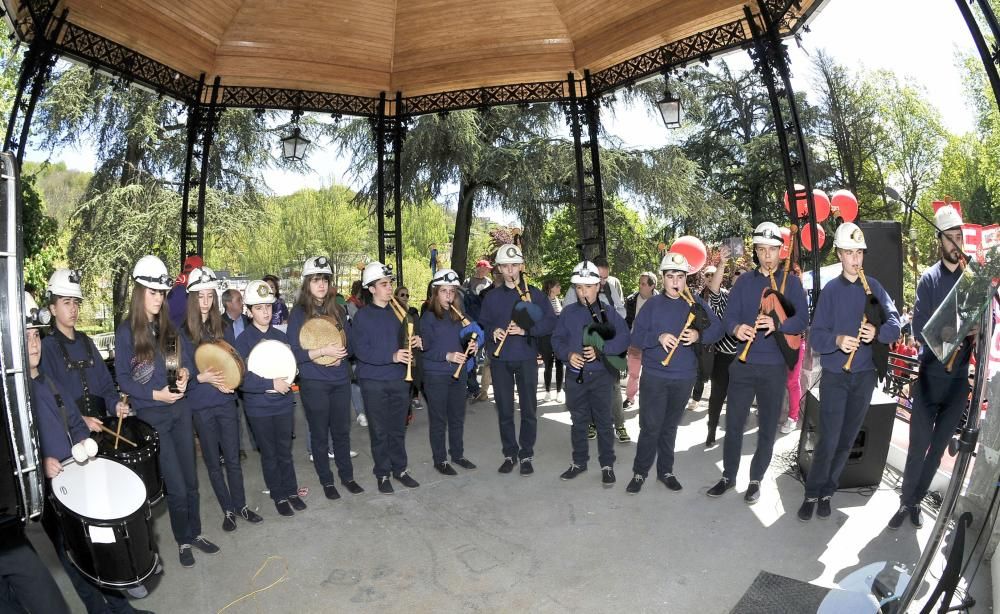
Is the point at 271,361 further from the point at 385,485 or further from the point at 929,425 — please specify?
the point at 929,425

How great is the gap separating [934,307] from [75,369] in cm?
647

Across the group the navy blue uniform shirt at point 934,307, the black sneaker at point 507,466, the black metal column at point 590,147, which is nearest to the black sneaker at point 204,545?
the black sneaker at point 507,466

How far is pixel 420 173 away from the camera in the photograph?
20562mm

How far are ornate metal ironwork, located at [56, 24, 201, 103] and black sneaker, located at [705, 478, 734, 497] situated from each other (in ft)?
27.8

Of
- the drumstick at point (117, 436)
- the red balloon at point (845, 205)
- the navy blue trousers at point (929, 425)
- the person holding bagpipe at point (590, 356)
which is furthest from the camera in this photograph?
the red balloon at point (845, 205)

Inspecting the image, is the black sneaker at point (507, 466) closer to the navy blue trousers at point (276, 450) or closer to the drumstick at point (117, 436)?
the navy blue trousers at point (276, 450)

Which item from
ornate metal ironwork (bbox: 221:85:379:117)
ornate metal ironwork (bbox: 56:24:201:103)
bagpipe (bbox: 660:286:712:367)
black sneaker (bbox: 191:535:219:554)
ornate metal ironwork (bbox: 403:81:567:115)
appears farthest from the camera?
ornate metal ironwork (bbox: 221:85:379:117)

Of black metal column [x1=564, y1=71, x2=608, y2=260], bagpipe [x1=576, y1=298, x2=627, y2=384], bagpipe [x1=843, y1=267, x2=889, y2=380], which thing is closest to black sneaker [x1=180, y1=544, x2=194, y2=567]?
bagpipe [x1=576, y1=298, x2=627, y2=384]

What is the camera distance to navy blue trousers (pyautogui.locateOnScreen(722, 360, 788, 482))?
6031mm

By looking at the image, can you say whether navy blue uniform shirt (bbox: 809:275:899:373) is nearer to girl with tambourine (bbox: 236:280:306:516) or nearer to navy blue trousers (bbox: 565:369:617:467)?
navy blue trousers (bbox: 565:369:617:467)

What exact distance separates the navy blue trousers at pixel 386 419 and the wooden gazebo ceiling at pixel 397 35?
480 centimetres

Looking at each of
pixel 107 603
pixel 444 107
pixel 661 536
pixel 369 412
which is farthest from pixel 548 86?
pixel 107 603

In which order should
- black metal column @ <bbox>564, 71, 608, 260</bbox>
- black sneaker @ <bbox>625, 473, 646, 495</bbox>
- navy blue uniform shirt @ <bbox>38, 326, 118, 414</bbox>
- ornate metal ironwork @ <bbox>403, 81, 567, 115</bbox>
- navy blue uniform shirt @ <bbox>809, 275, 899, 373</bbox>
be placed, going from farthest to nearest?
ornate metal ironwork @ <bbox>403, 81, 567, 115</bbox> < black metal column @ <bbox>564, 71, 608, 260</bbox> < black sneaker @ <bbox>625, 473, 646, 495</bbox> < navy blue uniform shirt @ <bbox>809, 275, 899, 373</bbox> < navy blue uniform shirt @ <bbox>38, 326, 118, 414</bbox>

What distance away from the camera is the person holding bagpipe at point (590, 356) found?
6.52 m
